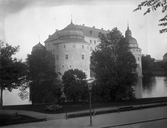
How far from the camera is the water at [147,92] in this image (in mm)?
12941

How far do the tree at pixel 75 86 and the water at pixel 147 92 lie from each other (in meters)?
3.30

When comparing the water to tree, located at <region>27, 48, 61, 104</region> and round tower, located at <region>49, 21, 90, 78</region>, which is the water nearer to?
tree, located at <region>27, 48, 61, 104</region>

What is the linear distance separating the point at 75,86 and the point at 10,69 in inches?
169

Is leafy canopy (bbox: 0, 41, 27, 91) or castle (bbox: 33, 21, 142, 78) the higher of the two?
castle (bbox: 33, 21, 142, 78)

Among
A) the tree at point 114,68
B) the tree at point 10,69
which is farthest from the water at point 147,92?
the tree at point 114,68

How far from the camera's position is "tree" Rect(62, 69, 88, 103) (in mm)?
12104

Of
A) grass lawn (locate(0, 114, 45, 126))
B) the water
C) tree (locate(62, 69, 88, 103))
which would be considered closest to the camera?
grass lawn (locate(0, 114, 45, 126))

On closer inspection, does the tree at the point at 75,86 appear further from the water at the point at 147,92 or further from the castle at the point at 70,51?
the water at the point at 147,92

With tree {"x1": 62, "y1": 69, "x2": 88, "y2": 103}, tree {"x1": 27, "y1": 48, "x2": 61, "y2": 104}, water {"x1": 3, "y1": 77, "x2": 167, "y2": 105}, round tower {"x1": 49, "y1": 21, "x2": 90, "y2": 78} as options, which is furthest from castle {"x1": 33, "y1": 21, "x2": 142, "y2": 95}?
tree {"x1": 62, "y1": 69, "x2": 88, "y2": 103}

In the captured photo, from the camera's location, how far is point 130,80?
38.4ft

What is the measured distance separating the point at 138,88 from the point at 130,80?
574 centimetres

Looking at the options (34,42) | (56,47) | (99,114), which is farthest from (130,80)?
(56,47)

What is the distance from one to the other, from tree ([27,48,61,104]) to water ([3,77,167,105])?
1.19 meters

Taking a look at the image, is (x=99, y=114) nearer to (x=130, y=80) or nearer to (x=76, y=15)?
(x=130, y=80)
